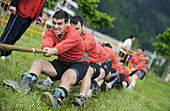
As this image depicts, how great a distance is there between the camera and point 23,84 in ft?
8.16

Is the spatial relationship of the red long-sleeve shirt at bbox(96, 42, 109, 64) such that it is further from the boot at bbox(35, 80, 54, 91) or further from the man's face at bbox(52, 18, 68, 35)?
the man's face at bbox(52, 18, 68, 35)

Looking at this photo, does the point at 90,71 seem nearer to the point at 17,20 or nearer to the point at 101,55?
the point at 101,55

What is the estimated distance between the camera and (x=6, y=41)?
377 cm

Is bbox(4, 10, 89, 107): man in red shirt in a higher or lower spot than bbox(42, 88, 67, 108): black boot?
higher

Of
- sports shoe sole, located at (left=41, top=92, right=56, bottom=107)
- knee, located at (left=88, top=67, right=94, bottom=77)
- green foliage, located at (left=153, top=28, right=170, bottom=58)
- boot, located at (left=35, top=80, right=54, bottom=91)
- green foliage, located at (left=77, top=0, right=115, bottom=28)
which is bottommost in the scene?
boot, located at (left=35, top=80, right=54, bottom=91)

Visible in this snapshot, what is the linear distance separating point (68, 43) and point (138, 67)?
19.4 feet

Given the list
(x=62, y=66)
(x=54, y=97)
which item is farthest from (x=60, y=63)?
(x=54, y=97)

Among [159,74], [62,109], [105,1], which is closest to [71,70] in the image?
[62,109]

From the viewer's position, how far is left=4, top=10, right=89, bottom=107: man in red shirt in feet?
8.21

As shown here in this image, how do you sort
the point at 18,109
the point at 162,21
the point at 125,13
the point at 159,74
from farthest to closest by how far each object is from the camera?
1. the point at 162,21
2. the point at 125,13
3. the point at 159,74
4. the point at 18,109

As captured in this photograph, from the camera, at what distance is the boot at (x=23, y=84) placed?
2373 mm

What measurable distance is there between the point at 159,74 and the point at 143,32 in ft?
216

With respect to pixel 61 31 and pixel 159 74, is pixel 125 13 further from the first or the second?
pixel 61 31

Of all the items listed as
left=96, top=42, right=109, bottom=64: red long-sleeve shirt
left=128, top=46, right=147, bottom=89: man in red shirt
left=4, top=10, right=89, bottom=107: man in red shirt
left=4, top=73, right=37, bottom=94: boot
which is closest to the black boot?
left=4, top=10, right=89, bottom=107: man in red shirt
